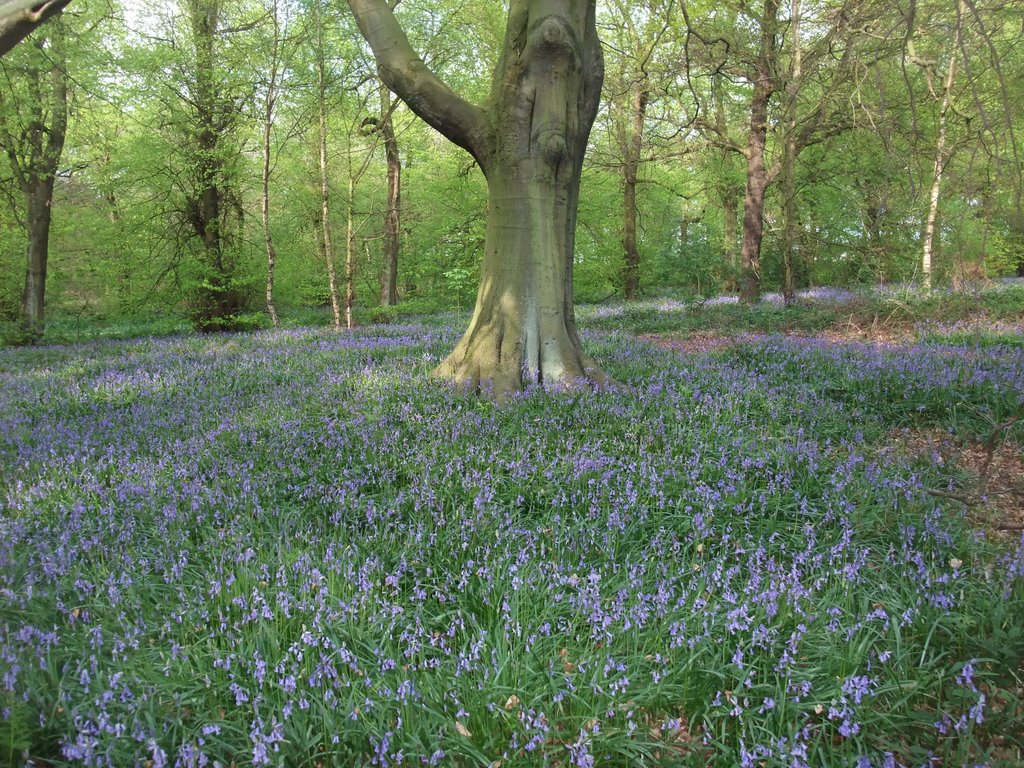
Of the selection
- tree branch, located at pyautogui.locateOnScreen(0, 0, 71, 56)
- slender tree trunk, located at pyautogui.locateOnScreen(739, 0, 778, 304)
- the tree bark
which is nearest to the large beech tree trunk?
tree branch, located at pyautogui.locateOnScreen(0, 0, 71, 56)

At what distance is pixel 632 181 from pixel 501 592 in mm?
20618

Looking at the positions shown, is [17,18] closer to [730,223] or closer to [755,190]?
[755,190]

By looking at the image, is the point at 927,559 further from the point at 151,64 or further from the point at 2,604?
the point at 151,64

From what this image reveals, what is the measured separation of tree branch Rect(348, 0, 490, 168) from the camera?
19.8ft

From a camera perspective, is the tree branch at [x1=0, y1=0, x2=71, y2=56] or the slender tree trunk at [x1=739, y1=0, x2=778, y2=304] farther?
the slender tree trunk at [x1=739, y1=0, x2=778, y2=304]

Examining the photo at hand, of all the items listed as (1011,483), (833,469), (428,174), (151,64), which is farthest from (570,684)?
(428,174)

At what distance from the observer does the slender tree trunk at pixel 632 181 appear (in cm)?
1984

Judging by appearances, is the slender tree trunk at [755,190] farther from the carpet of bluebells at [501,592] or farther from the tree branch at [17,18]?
the tree branch at [17,18]

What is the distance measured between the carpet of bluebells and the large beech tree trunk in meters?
0.95

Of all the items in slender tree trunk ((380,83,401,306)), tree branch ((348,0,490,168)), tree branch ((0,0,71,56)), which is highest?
slender tree trunk ((380,83,401,306))

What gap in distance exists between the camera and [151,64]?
14477 mm

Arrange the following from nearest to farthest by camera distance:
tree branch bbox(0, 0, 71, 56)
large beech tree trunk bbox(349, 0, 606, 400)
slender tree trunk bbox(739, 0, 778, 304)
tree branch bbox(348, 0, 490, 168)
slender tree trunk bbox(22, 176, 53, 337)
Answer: tree branch bbox(0, 0, 71, 56) < large beech tree trunk bbox(349, 0, 606, 400) < tree branch bbox(348, 0, 490, 168) < slender tree trunk bbox(739, 0, 778, 304) < slender tree trunk bbox(22, 176, 53, 337)

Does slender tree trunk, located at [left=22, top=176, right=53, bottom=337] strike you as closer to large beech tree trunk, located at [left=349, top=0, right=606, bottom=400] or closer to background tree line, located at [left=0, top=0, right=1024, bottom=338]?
background tree line, located at [left=0, top=0, right=1024, bottom=338]

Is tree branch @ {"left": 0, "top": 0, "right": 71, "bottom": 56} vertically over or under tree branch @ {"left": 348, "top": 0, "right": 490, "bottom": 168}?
under
